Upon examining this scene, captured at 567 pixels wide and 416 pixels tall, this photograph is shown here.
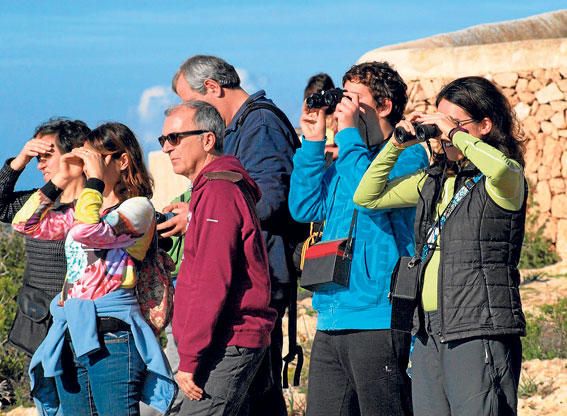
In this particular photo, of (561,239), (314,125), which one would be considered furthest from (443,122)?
(561,239)

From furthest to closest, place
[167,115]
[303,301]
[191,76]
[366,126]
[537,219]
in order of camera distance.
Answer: [537,219] < [303,301] < [191,76] < [366,126] < [167,115]

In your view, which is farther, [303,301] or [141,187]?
[303,301]

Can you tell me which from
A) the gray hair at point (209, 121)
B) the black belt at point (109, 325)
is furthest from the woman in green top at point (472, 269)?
the black belt at point (109, 325)

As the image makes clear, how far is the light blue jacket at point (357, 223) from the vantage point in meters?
4.62

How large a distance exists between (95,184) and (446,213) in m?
1.30

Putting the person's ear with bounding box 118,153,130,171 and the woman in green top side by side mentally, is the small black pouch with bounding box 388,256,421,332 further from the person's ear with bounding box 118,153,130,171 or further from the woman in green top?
the person's ear with bounding box 118,153,130,171

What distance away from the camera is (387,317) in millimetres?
4586

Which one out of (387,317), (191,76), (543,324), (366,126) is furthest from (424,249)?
(543,324)

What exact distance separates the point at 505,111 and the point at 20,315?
2.18 m

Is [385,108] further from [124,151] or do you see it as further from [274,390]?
[274,390]

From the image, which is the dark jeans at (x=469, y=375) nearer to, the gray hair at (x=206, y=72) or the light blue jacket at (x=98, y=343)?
the light blue jacket at (x=98, y=343)

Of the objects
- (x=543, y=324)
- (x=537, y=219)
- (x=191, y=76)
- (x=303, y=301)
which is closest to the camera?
(x=191, y=76)

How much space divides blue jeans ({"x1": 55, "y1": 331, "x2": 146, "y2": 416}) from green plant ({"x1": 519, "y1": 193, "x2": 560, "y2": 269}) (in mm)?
8102

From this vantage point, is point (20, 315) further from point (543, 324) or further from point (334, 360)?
point (543, 324)
